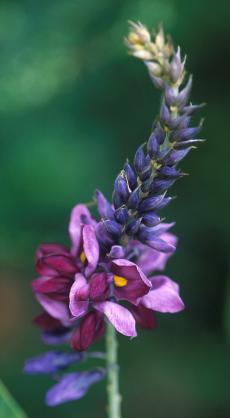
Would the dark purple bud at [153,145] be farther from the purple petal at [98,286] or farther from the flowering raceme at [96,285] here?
the purple petal at [98,286]

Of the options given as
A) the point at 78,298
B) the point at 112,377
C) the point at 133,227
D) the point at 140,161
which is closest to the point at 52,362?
the point at 112,377

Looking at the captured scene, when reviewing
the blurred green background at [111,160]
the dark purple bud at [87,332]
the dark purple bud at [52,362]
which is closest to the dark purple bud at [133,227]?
the dark purple bud at [87,332]

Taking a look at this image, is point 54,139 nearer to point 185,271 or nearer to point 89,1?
point 89,1

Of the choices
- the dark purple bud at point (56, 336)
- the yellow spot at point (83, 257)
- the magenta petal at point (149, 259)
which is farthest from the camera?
the dark purple bud at point (56, 336)

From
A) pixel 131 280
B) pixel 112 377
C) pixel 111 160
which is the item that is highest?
pixel 111 160

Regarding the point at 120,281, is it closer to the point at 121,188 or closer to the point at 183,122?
the point at 121,188

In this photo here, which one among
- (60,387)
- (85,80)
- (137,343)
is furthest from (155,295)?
(85,80)

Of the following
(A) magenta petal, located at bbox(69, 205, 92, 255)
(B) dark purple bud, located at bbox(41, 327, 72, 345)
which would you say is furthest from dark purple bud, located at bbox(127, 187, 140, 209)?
(B) dark purple bud, located at bbox(41, 327, 72, 345)
